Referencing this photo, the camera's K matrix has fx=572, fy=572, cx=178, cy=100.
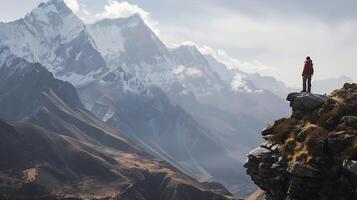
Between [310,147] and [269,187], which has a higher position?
[310,147]

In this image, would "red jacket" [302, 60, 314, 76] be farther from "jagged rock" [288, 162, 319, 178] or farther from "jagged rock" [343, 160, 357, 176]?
"jagged rock" [343, 160, 357, 176]

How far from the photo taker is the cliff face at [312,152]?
5138 cm

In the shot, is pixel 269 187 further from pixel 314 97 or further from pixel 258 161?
pixel 314 97

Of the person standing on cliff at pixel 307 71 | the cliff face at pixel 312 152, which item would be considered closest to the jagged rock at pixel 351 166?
the cliff face at pixel 312 152

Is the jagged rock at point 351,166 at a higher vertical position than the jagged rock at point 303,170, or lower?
higher

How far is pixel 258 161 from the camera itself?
59688 millimetres

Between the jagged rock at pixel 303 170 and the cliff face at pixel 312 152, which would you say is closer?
the cliff face at pixel 312 152

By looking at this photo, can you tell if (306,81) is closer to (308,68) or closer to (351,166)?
(308,68)

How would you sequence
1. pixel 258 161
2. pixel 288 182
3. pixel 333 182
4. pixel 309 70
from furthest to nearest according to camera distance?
pixel 309 70 < pixel 258 161 < pixel 288 182 < pixel 333 182

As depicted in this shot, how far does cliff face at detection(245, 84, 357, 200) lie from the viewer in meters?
51.4

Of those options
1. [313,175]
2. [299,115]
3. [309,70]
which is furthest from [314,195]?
[309,70]

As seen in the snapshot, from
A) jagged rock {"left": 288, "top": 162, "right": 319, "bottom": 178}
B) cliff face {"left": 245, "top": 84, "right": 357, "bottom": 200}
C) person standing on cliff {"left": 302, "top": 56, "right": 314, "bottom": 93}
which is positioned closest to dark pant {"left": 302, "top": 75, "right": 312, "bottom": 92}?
person standing on cliff {"left": 302, "top": 56, "right": 314, "bottom": 93}

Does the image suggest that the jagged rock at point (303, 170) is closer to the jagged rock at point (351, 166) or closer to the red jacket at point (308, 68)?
the jagged rock at point (351, 166)

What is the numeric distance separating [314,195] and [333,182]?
2560 mm
